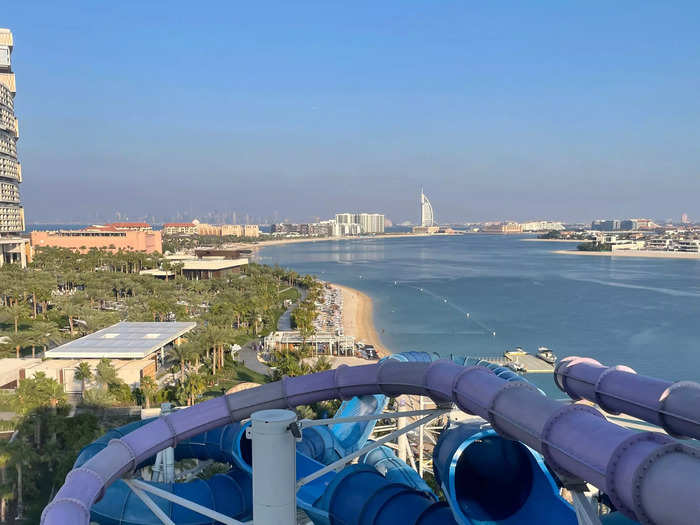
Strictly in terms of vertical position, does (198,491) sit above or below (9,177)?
below

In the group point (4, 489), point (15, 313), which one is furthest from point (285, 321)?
point (4, 489)

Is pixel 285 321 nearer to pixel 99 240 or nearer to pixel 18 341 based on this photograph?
pixel 18 341

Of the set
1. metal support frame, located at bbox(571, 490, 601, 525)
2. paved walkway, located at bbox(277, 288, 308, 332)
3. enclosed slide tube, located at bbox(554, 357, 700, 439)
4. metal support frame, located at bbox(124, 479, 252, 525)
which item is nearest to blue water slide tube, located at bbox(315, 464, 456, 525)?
metal support frame, located at bbox(124, 479, 252, 525)

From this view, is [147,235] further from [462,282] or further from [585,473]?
[585,473]

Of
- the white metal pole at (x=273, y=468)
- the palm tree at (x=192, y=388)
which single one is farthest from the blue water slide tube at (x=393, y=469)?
Result: the palm tree at (x=192, y=388)

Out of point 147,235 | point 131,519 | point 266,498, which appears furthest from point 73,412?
point 147,235

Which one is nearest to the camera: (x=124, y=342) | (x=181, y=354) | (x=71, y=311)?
(x=181, y=354)

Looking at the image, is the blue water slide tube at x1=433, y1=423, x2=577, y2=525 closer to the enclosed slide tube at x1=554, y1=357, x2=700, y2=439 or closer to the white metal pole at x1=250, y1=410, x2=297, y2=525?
the enclosed slide tube at x1=554, y1=357, x2=700, y2=439

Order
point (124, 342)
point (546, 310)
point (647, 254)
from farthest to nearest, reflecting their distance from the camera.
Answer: point (647, 254)
point (546, 310)
point (124, 342)

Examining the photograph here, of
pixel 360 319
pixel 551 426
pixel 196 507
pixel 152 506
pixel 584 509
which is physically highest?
pixel 551 426
